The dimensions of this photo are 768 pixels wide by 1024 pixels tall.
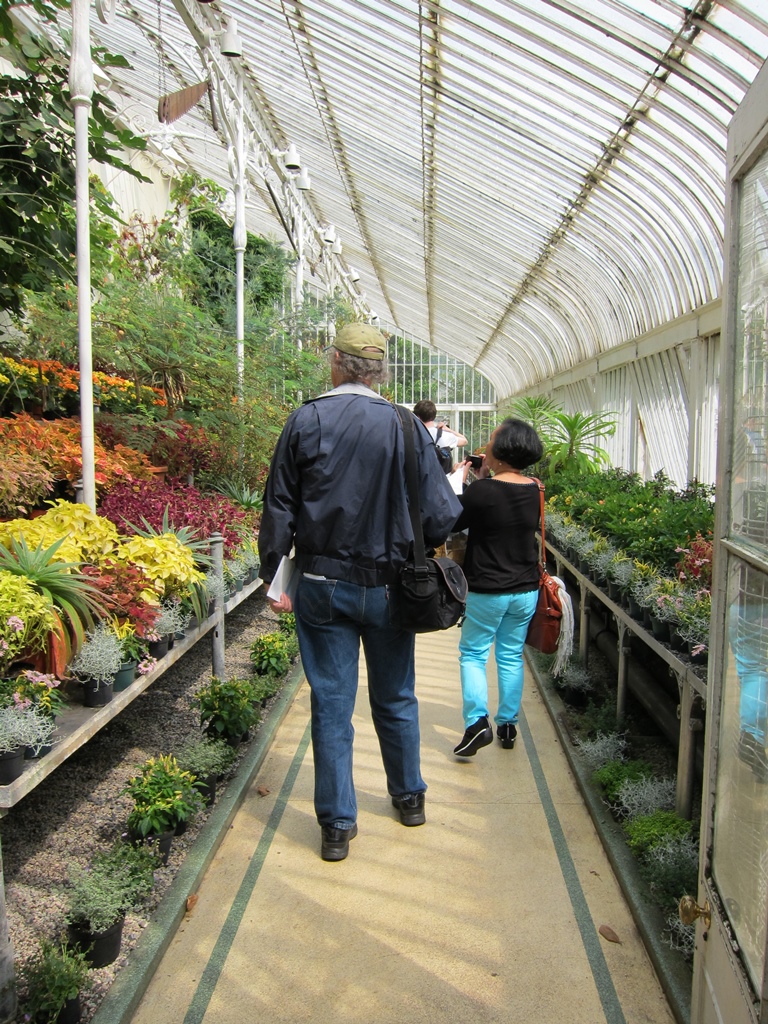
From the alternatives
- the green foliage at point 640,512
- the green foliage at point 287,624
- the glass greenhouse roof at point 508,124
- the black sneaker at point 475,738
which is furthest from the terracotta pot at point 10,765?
the glass greenhouse roof at point 508,124

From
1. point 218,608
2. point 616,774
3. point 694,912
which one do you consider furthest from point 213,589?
point 694,912

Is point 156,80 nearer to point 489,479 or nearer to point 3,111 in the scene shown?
point 3,111

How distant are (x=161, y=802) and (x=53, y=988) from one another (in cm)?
92

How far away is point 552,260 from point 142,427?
17.7 feet

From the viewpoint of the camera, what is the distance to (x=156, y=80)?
9891mm

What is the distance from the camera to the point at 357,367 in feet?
10.1

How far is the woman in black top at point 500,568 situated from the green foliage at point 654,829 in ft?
3.33

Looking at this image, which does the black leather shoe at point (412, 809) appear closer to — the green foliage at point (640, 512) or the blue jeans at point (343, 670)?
the blue jeans at point (343, 670)

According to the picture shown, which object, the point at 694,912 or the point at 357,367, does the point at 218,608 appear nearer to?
the point at 357,367

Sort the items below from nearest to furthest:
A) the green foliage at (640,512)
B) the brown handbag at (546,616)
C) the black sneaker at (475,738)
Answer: the black sneaker at (475,738) → the brown handbag at (546,616) → the green foliage at (640,512)

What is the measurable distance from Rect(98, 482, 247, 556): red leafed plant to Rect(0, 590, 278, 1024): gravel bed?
3.07 ft

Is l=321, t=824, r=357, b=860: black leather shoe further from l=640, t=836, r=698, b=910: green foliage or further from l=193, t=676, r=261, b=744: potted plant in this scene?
l=640, t=836, r=698, b=910: green foliage

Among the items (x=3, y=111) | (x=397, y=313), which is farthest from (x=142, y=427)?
(x=397, y=313)

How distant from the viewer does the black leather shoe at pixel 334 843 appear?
308 centimetres
